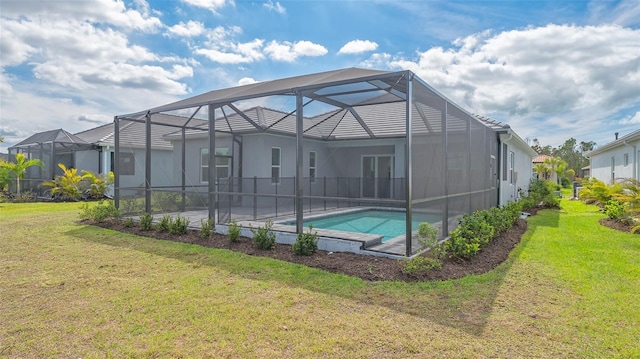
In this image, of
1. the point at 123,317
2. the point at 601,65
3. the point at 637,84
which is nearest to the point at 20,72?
the point at 123,317

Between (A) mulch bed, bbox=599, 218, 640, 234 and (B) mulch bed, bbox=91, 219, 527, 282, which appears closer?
(B) mulch bed, bbox=91, 219, 527, 282

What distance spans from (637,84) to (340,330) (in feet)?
65.9

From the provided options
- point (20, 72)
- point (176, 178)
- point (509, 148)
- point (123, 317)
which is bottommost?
point (123, 317)

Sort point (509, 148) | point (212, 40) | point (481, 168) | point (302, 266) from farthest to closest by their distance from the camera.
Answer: point (509, 148) < point (212, 40) < point (481, 168) < point (302, 266)

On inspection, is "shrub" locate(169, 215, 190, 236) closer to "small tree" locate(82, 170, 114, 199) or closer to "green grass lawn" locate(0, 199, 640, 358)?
"green grass lawn" locate(0, 199, 640, 358)

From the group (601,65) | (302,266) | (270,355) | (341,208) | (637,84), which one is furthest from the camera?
(637,84)

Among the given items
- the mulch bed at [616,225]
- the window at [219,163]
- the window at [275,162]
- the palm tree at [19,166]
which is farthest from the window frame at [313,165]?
the palm tree at [19,166]

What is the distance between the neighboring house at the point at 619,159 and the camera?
12.7 meters

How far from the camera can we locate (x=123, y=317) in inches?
143

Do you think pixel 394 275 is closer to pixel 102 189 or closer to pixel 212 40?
pixel 212 40

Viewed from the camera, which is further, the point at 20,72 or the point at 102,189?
the point at 102,189

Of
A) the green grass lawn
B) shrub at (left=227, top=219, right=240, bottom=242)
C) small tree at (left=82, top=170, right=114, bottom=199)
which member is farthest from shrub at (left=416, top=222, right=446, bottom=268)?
small tree at (left=82, top=170, right=114, bottom=199)

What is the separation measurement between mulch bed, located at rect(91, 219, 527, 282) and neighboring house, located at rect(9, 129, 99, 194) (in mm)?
14085

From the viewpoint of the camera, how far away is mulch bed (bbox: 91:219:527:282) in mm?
4871
